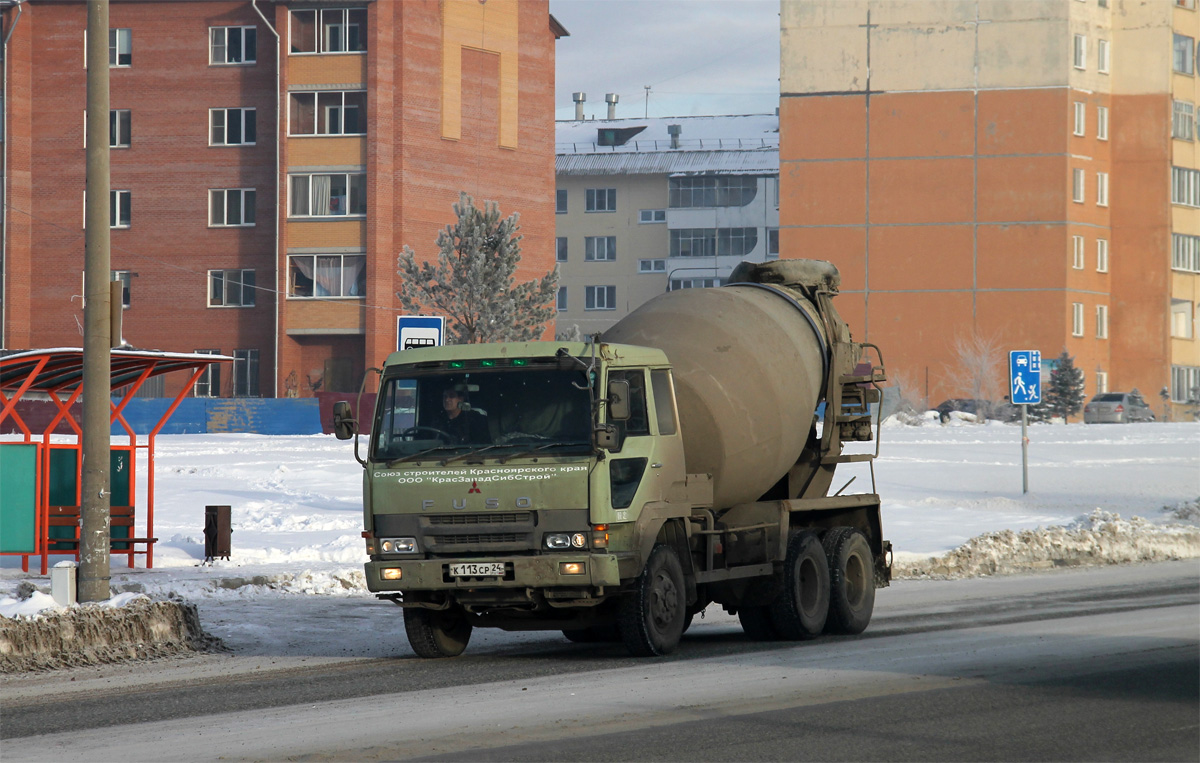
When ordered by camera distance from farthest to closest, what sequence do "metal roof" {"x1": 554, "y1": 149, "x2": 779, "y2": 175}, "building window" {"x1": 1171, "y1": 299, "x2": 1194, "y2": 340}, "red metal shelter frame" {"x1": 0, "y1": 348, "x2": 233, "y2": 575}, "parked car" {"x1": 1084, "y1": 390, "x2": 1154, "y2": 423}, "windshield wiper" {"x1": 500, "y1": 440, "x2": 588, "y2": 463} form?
1. "metal roof" {"x1": 554, "y1": 149, "x2": 779, "y2": 175}
2. "building window" {"x1": 1171, "y1": 299, "x2": 1194, "y2": 340}
3. "parked car" {"x1": 1084, "y1": 390, "x2": 1154, "y2": 423}
4. "red metal shelter frame" {"x1": 0, "y1": 348, "x2": 233, "y2": 575}
5. "windshield wiper" {"x1": 500, "y1": 440, "x2": 588, "y2": 463}

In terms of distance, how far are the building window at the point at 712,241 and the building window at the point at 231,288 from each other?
138 feet

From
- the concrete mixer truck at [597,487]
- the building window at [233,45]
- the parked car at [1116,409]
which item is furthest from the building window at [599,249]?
the concrete mixer truck at [597,487]

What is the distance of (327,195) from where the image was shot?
6316 centimetres

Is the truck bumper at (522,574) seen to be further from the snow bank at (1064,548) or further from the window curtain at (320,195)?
the window curtain at (320,195)

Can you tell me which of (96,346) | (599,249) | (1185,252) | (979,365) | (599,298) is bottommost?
(96,346)

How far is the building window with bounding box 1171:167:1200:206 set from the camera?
82.4 meters

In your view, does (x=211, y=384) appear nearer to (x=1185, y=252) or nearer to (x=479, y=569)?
(x=1185, y=252)

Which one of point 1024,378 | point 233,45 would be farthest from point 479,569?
point 233,45

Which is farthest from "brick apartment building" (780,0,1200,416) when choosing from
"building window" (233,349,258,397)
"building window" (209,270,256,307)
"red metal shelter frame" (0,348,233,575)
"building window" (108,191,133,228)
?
"red metal shelter frame" (0,348,233,575)

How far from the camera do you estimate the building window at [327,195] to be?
63.0 metres

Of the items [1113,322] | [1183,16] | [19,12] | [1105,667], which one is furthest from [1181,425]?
[1105,667]

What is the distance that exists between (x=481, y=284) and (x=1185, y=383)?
4956 centimetres

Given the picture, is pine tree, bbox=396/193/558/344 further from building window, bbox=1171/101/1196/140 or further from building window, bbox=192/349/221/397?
building window, bbox=1171/101/1196/140

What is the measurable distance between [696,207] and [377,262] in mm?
41513
